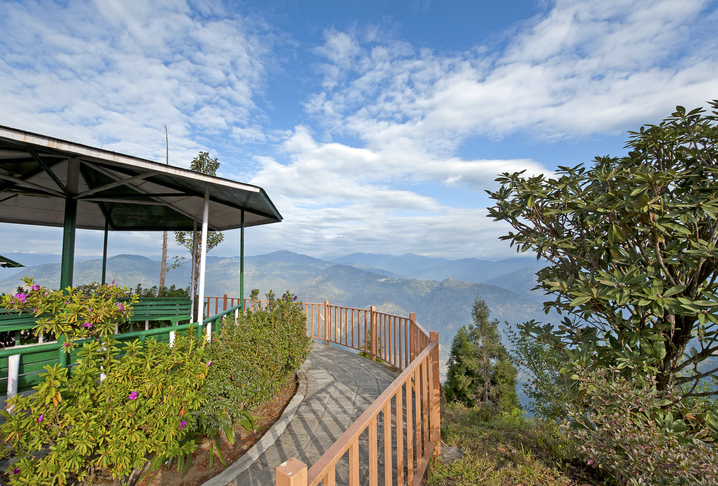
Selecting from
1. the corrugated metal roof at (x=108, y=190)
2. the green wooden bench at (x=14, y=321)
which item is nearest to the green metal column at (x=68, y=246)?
the corrugated metal roof at (x=108, y=190)

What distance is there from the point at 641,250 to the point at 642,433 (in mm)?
1159

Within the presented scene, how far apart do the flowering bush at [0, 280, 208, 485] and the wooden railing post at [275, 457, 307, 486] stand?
6.19ft

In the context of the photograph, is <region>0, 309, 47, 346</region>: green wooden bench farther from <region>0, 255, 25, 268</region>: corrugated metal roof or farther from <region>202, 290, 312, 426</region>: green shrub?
<region>0, 255, 25, 268</region>: corrugated metal roof

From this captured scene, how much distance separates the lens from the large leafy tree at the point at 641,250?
1817 millimetres

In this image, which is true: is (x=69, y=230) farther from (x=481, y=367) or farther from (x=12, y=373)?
(x=481, y=367)

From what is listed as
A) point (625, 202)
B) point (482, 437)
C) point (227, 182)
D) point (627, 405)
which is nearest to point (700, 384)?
point (627, 405)

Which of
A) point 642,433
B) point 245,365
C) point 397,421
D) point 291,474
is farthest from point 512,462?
point 245,365

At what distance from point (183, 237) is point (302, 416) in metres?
12.0

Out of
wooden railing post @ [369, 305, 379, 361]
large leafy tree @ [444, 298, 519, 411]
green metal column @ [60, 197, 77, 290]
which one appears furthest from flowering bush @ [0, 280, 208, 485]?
large leafy tree @ [444, 298, 519, 411]

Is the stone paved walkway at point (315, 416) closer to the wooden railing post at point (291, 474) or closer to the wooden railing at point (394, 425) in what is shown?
the wooden railing at point (394, 425)

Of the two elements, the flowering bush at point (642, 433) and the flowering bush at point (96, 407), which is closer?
the flowering bush at point (642, 433)

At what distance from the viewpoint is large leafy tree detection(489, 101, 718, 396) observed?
1817mm

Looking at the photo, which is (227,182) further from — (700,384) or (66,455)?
(700,384)

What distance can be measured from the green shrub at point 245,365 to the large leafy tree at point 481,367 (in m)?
16.7
